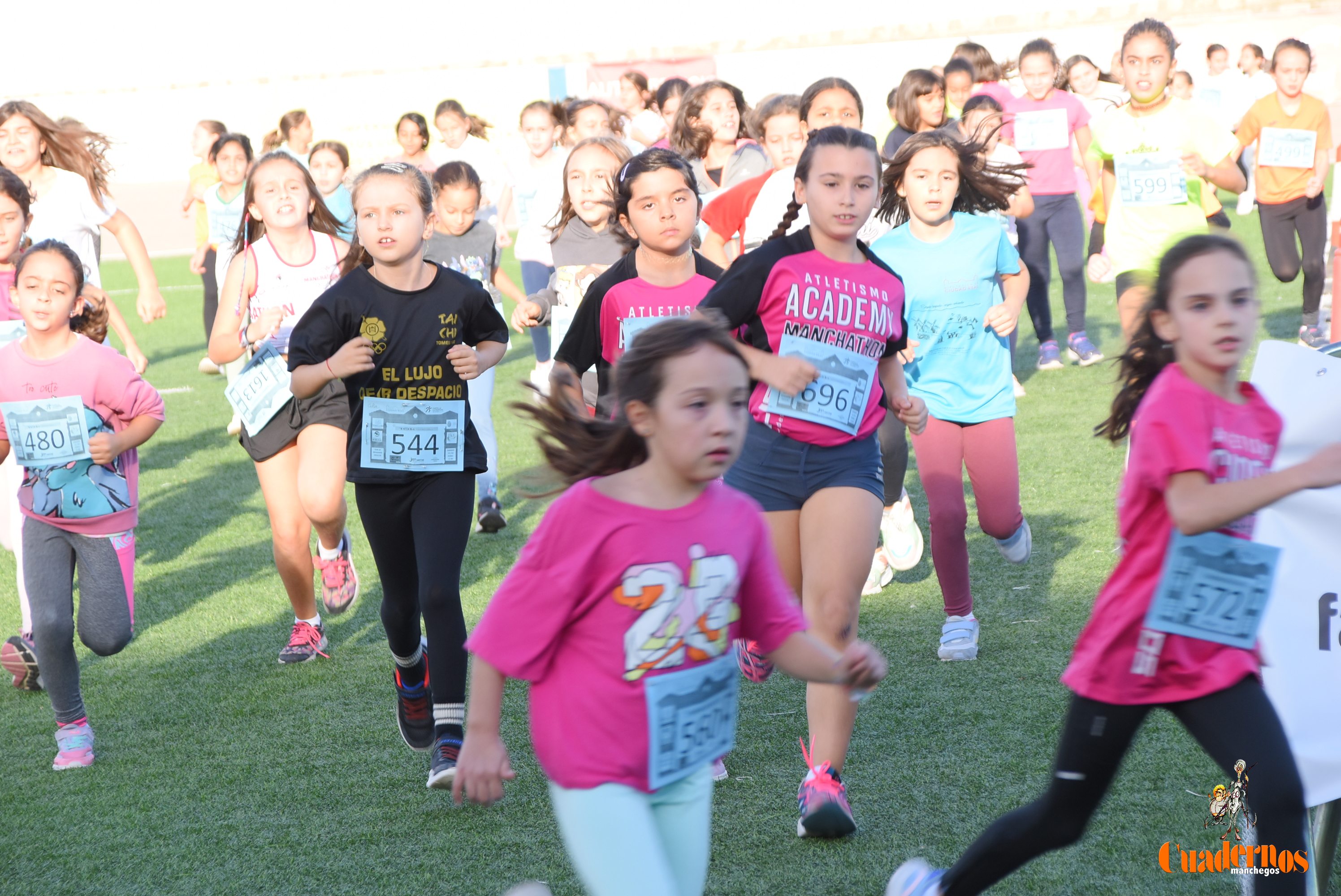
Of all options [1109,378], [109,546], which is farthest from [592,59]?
[109,546]

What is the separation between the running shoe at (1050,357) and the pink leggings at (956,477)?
18.9 ft

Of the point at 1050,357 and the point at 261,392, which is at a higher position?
the point at 261,392

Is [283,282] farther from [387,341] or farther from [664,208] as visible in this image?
[664,208]

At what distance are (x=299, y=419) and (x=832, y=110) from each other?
257 centimetres

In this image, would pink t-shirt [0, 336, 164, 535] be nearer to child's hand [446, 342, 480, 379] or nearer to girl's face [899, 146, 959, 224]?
child's hand [446, 342, 480, 379]

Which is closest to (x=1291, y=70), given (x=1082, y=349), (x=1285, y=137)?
(x=1285, y=137)

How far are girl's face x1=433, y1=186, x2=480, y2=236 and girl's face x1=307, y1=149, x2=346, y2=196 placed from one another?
11.5 ft

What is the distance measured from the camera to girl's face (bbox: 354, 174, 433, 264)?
420 centimetres

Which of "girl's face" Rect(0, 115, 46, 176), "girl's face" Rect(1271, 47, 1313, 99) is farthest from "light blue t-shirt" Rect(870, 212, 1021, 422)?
"girl's face" Rect(1271, 47, 1313, 99)

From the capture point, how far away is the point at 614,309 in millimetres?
4258

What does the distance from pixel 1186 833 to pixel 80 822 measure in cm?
312

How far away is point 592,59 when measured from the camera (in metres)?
33.9

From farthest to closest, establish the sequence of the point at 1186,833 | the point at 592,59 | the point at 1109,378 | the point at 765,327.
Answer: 1. the point at 592,59
2. the point at 1109,378
3. the point at 765,327
4. the point at 1186,833

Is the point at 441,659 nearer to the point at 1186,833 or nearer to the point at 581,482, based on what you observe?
the point at 581,482
